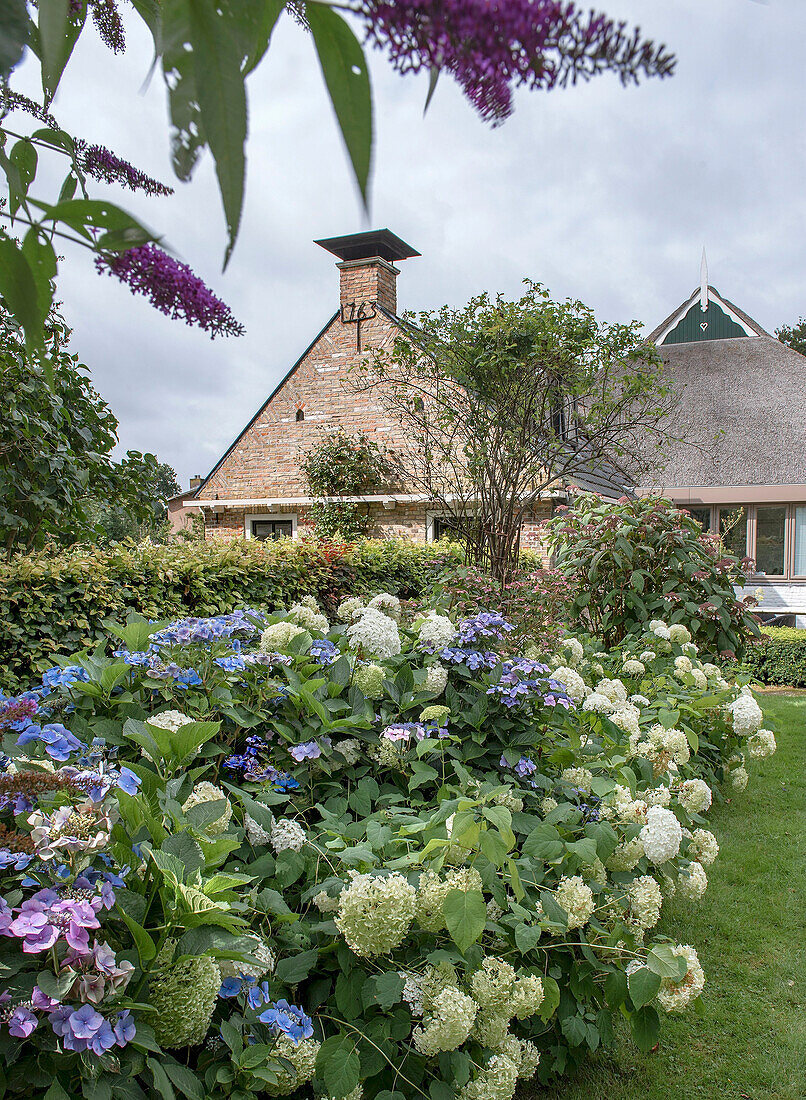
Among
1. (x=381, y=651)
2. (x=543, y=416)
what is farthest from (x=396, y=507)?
(x=381, y=651)

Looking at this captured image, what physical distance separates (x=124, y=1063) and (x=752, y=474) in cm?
1566

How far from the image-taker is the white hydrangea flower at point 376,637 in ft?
7.91

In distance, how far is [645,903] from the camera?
195 cm

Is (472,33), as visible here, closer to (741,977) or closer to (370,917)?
(370,917)

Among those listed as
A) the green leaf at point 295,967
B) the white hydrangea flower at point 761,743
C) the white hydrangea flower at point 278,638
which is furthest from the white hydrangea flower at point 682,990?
the white hydrangea flower at point 761,743

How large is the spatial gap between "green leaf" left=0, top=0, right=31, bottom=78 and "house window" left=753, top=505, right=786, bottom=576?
15.5 meters

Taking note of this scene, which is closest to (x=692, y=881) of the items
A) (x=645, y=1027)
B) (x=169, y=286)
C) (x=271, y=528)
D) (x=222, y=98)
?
(x=645, y=1027)

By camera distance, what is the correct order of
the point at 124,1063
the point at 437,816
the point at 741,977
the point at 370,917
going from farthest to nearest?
the point at 741,977
the point at 437,816
the point at 370,917
the point at 124,1063

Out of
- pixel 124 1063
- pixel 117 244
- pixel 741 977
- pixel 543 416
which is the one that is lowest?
pixel 741 977

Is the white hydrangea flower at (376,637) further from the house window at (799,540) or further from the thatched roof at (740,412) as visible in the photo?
the house window at (799,540)

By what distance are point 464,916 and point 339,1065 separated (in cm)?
34

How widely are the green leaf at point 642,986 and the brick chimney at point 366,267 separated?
12.4 m

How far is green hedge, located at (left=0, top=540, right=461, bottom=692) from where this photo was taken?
3.87m

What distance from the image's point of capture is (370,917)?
1.45m
